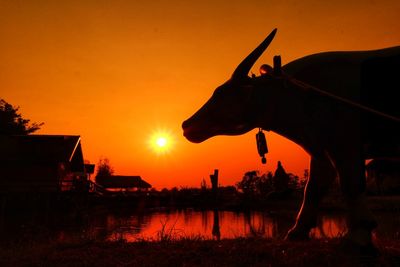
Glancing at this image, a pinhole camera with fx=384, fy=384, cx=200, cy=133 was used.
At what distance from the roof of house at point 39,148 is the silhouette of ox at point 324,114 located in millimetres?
21170

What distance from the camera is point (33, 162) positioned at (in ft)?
76.0

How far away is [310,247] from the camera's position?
3.26 metres

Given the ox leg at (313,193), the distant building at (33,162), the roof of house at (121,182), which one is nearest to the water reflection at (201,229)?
the ox leg at (313,193)

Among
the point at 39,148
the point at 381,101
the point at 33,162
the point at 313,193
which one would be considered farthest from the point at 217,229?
the point at 39,148

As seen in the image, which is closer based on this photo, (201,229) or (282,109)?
(282,109)

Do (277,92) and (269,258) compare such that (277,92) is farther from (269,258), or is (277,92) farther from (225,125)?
(269,258)

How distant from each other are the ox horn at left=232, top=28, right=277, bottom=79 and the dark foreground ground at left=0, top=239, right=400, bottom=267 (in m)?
1.52

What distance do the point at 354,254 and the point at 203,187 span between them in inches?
1372

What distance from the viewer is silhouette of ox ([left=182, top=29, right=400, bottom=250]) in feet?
9.63

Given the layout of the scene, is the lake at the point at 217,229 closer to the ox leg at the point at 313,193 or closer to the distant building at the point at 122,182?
the ox leg at the point at 313,193

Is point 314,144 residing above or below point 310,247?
above

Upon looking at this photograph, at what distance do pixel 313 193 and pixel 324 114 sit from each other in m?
0.89

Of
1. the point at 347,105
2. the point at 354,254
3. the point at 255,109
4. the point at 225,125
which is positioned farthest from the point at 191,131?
the point at 354,254

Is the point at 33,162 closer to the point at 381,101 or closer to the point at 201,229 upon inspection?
the point at 201,229
